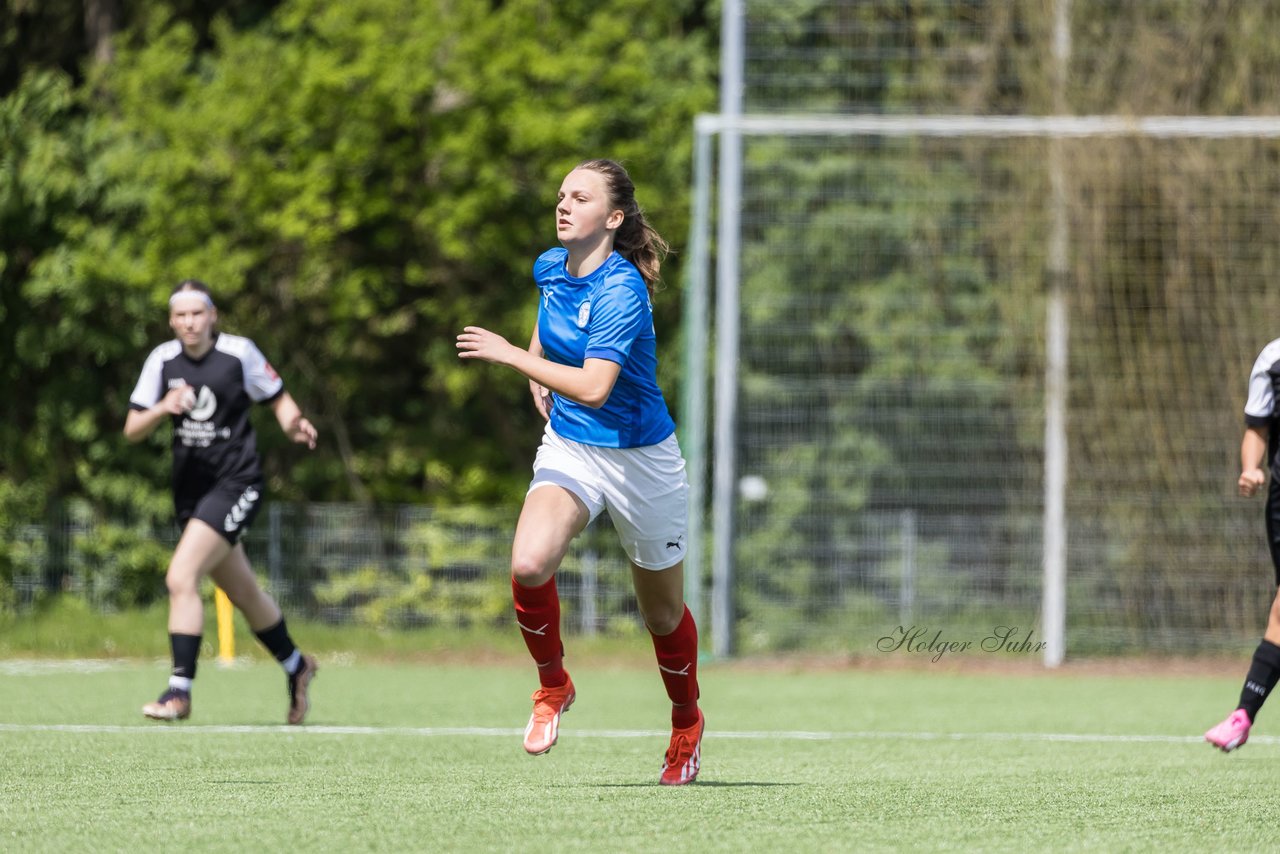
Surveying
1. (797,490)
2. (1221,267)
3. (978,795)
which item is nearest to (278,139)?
(797,490)

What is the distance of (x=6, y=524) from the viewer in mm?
15812

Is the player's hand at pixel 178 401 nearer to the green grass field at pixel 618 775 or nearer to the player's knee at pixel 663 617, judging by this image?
the green grass field at pixel 618 775

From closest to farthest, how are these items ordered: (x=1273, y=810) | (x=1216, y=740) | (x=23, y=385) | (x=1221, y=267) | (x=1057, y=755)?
(x=1273, y=810) < (x=1216, y=740) < (x=1057, y=755) < (x=1221, y=267) < (x=23, y=385)

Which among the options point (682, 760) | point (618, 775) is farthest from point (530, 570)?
point (618, 775)

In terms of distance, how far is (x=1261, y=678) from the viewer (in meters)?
6.45

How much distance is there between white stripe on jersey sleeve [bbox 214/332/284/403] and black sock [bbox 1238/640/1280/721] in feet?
14.4

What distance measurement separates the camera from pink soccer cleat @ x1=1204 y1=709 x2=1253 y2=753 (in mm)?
6160

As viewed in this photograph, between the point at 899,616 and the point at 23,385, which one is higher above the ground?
the point at 23,385

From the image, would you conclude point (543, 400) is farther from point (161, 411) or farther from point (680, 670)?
point (161, 411)

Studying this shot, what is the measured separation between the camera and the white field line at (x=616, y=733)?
718cm

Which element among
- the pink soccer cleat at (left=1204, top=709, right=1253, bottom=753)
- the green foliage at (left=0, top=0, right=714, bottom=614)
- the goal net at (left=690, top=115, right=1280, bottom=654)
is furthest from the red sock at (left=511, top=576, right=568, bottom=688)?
the green foliage at (left=0, top=0, right=714, bottom=614)

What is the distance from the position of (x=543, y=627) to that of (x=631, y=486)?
1.66 ft

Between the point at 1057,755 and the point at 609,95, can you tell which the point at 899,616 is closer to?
the point at 609,95

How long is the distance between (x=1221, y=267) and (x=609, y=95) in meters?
6.04
